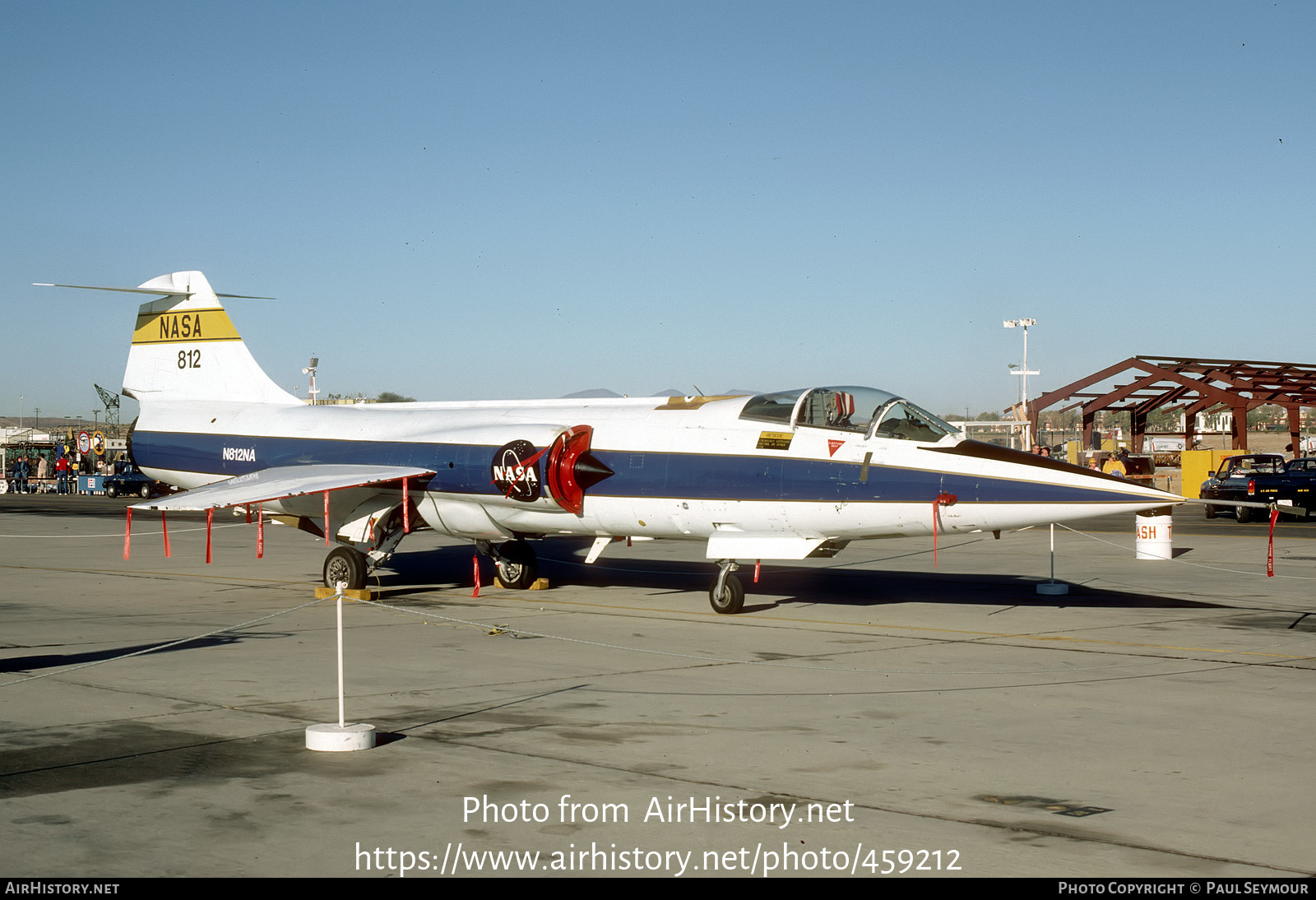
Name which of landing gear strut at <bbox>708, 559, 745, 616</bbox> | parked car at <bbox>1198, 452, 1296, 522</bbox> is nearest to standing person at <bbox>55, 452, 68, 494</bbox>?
parked car at <bbox>1198, 452, 1296, 522</bbox>

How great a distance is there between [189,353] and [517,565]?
781 cm

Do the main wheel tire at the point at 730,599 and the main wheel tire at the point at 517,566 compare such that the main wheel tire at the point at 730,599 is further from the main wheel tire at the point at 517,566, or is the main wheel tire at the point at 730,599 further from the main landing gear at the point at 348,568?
the main landing gear at the point at 348,568

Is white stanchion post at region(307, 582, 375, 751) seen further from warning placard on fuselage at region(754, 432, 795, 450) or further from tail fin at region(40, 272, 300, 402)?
tail fin at region(40, 272, 300, 402)

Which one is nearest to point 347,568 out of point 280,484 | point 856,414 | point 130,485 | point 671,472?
point 280,484

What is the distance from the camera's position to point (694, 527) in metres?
16.3

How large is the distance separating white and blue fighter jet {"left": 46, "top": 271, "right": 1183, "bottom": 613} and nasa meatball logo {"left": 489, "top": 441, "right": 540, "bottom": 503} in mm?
27

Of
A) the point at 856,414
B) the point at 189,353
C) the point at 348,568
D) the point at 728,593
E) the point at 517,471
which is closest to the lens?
the point at 856,414

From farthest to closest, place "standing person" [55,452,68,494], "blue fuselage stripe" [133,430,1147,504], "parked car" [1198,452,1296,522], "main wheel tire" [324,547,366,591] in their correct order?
"standing person" [55,452,68,494] → "parked car" [1198,452,1296,522] → "main wheel tire" [324,547,366,591] → "blue fuselage stripe" [133,430,1147,504]

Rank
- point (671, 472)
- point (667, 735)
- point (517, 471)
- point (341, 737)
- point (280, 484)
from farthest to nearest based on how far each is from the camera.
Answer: point (280, 484) < point (517, 471) < point (671, 472) < point (667, 735) < point (341, 737)

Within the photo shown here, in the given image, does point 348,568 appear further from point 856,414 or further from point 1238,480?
point 1238,480

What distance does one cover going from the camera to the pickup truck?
3528 centimetres

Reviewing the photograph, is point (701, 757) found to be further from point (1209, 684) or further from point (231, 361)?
point (231, 361)

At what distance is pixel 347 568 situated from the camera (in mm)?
18203
